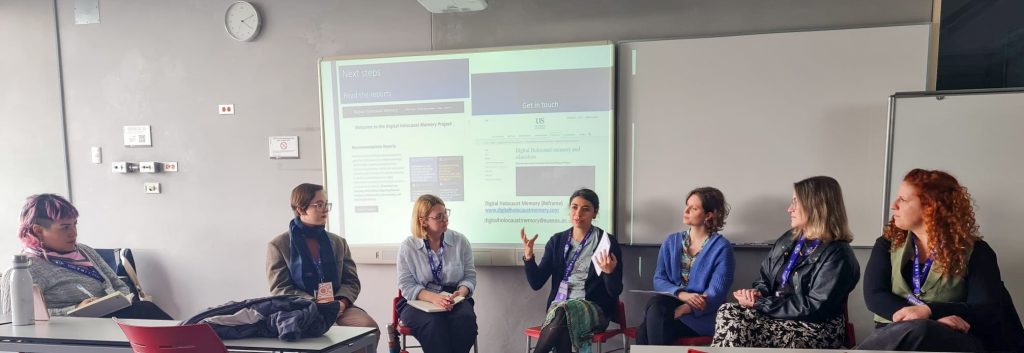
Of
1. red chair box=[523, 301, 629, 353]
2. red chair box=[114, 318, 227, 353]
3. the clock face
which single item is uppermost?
the clock face

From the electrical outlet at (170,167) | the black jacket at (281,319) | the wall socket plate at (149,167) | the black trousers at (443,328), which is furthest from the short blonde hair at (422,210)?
the wall socket plate at (149,167)

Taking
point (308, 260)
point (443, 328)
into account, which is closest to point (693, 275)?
point (443, 328)

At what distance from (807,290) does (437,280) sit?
6.34 feet

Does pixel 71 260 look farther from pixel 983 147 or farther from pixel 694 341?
pixel 983 147

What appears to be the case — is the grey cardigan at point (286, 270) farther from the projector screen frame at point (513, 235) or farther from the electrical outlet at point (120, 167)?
the electrical outlet at point (120, 167)

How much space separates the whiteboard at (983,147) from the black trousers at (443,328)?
257 cm

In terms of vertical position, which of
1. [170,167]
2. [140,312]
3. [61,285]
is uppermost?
[170,167]

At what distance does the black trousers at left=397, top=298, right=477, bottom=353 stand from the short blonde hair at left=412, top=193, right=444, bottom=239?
431 mm

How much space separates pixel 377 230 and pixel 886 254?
285 centimetres

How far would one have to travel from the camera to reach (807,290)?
2.42 meters

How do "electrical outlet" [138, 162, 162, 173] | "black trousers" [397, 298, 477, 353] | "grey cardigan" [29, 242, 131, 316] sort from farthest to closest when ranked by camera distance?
"electrical outlet" [138, 162, 162, 173]
"black trousers" [397, 298, 477, 353]
"grey cardigan" [29, 242, 131, 316]

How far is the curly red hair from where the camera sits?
2135 mm

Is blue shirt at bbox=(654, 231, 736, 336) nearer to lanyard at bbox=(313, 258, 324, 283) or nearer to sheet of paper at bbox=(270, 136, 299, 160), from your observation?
lanyard at bbox=(313, 258, 324, 283)

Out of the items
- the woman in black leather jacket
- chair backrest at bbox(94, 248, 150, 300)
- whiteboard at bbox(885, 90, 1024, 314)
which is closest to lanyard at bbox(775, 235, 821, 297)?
the woman in black leather jacket
